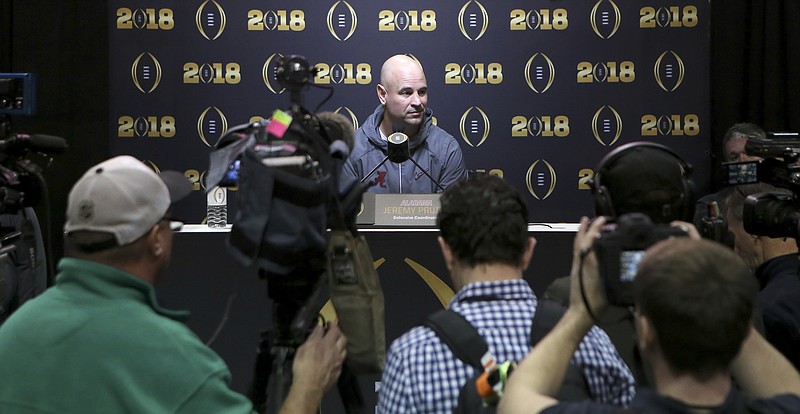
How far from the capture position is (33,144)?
2633 mm

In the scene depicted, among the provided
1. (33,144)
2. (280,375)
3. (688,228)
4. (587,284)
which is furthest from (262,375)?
(33,144)

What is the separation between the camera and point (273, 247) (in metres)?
1.84

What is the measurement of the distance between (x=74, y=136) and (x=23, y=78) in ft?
8.77

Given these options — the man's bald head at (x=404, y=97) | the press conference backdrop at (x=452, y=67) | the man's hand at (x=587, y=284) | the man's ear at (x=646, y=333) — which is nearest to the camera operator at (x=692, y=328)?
the man's ear at (x=646, y=333)

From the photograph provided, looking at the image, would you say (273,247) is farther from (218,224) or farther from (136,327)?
(218,224)

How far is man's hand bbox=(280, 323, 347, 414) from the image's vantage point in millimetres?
1870

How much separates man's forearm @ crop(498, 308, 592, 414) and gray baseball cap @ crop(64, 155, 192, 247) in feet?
2.42

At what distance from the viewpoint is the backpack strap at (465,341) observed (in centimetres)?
161

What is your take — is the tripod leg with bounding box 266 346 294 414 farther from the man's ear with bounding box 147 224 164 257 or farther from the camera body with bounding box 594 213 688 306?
the camera body with bounding box 594 213 688 306

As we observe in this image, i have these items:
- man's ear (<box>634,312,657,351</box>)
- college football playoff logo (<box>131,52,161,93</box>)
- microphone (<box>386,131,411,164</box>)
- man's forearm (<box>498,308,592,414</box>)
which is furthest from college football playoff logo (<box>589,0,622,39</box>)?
man's ear (<box>634,312,657,351</box>)

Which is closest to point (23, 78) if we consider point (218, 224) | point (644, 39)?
point (218, 224)

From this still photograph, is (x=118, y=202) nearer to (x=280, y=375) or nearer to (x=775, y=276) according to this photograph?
(x=280, y=375)

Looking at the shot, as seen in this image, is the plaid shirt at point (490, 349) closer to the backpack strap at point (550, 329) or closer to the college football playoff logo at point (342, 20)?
the backpack strap at point (550, 329)

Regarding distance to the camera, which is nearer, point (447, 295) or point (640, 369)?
point (640, 369)
